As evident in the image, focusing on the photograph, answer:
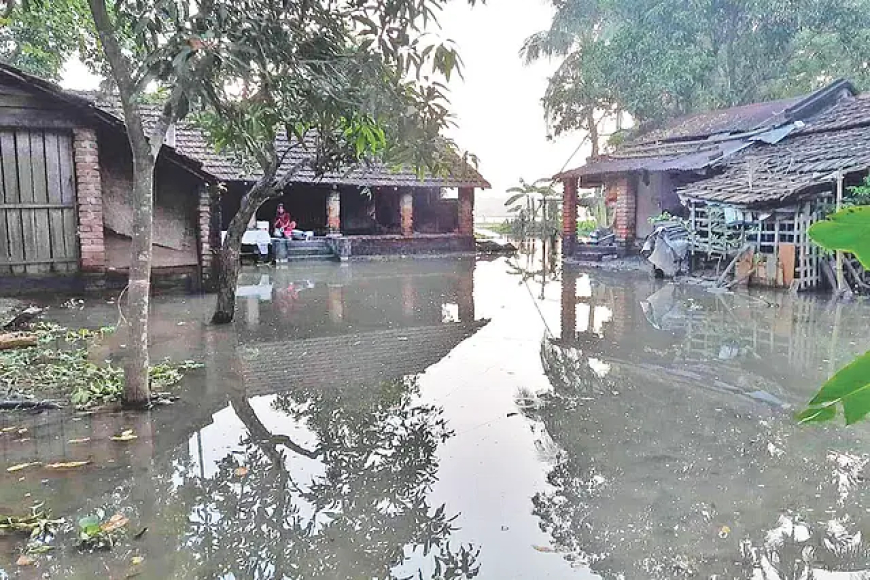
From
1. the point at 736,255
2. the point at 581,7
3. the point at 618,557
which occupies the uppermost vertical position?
the point at 581,7

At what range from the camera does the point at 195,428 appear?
191 inches

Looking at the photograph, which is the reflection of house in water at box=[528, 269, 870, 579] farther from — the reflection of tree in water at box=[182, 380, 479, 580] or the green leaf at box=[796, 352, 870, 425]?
the green leaf at box=[796, 352, 870, 425]

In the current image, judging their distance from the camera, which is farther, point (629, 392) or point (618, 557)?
point (629, 392)

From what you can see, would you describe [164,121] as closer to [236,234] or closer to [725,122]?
[236,234]

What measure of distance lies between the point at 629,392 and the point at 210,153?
53.1ft

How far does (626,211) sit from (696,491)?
52.0 ft

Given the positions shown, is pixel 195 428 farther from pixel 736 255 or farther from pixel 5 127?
pixel 736 255

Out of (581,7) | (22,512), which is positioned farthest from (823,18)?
(22,512)

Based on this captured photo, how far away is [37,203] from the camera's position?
33.7ft

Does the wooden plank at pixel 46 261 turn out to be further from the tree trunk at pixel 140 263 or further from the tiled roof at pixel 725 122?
the tiled roof at pixel 725 122

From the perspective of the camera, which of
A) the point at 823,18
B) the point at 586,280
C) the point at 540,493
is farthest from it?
the point at 823,18

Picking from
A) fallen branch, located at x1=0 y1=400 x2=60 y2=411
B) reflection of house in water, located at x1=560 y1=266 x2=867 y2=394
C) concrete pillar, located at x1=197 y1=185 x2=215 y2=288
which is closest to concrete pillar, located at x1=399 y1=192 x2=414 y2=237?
reflection of house in water, located at x1=560 y1=266 x2=867 y2=394

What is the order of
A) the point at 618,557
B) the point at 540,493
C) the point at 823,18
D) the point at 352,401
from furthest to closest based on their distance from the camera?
the point at 823,18 < the point at 352,401 < the point at 540,493 < the point at 618,557

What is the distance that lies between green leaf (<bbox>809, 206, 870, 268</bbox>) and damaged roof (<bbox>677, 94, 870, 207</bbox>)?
40.4 feet
